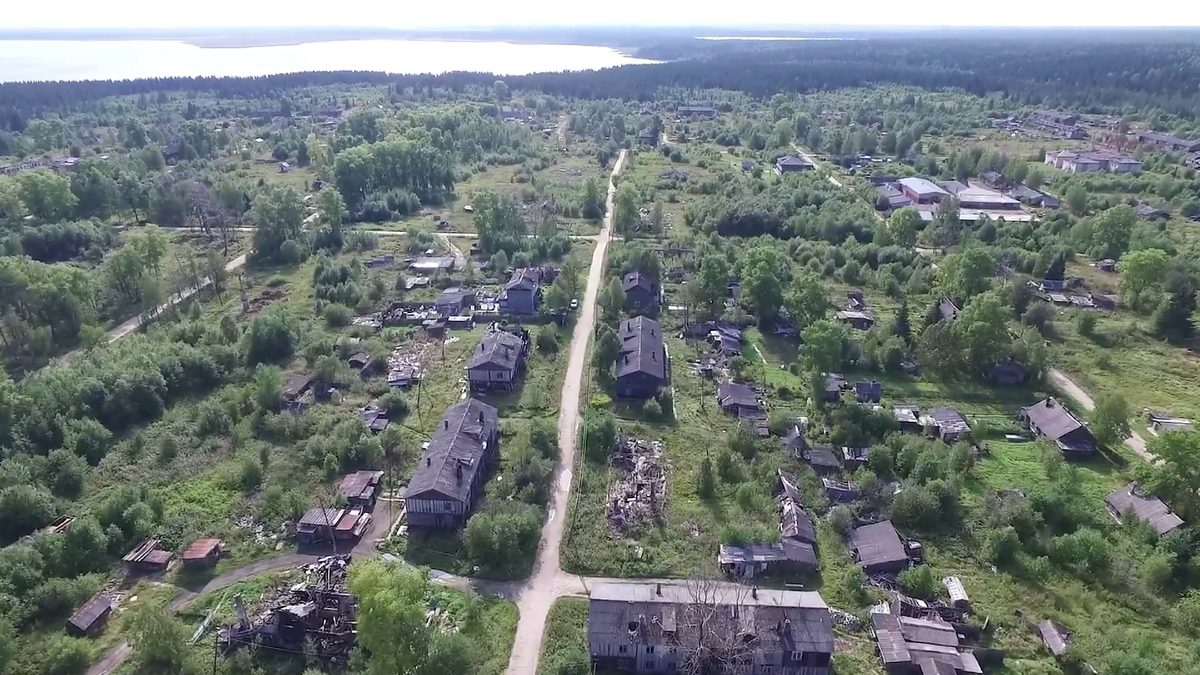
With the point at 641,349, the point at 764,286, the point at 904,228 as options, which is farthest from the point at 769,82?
the point at 641,349

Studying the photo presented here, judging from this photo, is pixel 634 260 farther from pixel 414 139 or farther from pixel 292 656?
pixel 414 139

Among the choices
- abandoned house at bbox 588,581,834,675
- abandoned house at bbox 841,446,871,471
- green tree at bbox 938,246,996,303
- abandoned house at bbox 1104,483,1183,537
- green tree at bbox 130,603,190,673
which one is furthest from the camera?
green tree at bbox 938,246,996,303

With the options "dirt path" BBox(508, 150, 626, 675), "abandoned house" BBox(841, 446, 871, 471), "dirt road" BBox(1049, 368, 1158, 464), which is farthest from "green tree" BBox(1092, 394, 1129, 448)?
"dirt path" BBox(508, 150, 626, 675)

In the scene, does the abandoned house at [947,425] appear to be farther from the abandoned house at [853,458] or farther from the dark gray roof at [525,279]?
the dark gray roof at [525,279]

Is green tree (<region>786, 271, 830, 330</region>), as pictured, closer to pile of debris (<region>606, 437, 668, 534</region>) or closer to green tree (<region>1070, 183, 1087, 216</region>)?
pile of debris (<region>606, 437, 668, 534</region>)

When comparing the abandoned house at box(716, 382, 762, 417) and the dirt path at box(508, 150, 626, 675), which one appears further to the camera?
the abandoned house at box(716, 382, 762, 417)

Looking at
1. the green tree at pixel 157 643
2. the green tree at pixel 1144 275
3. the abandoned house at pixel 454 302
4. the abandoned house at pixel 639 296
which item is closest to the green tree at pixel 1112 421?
the green tree at pixel 1144 275
